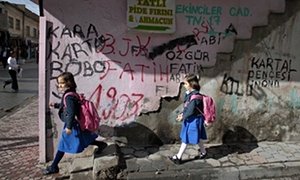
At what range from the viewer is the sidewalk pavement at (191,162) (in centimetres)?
468

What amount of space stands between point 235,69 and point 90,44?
8.07 ft

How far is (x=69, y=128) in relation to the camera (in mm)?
4414

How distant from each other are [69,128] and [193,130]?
1787 mm

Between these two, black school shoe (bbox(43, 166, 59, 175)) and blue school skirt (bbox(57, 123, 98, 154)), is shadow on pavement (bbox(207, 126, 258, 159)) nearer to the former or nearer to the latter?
blue school skirt (bbox(57, 123, 98, 154))

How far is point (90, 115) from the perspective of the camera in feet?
14.9

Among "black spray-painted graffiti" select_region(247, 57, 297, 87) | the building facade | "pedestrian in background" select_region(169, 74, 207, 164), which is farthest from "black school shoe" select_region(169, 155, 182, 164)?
the building facade

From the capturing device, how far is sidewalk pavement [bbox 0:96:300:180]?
15.4 feet

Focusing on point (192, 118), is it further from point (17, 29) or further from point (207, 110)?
point (17, 29)

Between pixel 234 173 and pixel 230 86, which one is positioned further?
pixel 230 86

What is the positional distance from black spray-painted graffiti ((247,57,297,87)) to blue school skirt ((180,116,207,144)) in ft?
4.65

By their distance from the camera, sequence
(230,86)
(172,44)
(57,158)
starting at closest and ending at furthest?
(57,158) → (172,44) → (230,86)

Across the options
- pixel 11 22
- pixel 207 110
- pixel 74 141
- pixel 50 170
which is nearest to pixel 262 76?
pixel 207 110

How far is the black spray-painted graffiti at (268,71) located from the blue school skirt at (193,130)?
1.42m

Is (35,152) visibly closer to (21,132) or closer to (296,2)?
(21,132)
